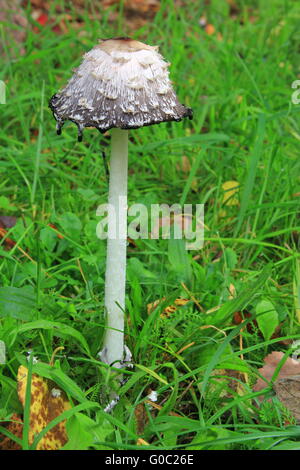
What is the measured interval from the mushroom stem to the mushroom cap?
0.13 metres

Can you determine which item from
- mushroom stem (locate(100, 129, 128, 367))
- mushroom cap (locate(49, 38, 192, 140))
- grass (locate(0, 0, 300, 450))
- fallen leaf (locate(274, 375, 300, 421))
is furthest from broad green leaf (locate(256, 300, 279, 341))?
mushroom cap (locate(49, 38, 192, 140))

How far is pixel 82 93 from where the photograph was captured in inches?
65.6

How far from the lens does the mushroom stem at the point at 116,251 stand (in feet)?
5.82

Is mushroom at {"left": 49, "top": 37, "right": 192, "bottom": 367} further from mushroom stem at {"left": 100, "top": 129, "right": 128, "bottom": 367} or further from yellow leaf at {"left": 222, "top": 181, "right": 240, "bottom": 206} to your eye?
yellow leaf at {"left": 222, "top": 181, "right": 240, "bottom": 206}

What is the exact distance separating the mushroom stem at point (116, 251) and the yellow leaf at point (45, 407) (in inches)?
8.5

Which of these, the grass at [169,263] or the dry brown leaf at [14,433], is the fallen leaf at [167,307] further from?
the dry brown leaf at [14,433]

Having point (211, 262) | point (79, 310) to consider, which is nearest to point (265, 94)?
point (211, 262)

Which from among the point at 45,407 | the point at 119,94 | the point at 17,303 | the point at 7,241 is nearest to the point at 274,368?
the point at 45,407

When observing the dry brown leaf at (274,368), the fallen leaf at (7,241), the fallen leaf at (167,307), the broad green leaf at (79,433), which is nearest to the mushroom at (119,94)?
the fallen leaf at (167,307)

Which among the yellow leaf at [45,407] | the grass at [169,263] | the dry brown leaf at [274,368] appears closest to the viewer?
the yellow leaf at [45,407]

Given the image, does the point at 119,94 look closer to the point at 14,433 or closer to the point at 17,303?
the point at 17,303

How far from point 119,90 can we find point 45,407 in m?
0.97

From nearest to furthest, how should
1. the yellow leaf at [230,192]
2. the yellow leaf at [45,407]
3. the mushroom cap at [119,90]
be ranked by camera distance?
the mushroom cap at [119,90]
the yellow leaf at [45,407]
the yellow leaf at [230,192]
